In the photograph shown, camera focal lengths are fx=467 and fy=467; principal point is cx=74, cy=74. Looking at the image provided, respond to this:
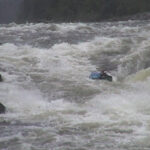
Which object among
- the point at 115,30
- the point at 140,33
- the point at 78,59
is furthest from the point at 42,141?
the point at 115,30

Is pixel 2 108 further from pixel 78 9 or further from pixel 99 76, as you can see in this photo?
pixel 78 9

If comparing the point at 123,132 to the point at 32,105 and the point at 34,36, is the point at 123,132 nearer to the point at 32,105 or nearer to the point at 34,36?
the point at 32,105


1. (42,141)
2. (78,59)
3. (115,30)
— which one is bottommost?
(42,141)

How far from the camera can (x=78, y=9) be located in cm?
3259

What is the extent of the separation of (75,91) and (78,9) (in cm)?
2070

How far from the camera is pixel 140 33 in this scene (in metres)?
19.6

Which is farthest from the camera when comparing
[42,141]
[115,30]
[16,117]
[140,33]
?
[115,30]

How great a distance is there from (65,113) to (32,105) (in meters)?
1.10

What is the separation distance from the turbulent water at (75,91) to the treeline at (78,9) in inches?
387

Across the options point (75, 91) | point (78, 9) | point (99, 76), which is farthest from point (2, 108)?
point (78, 9)

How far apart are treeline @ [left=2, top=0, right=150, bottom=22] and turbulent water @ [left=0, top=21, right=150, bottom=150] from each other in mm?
9825

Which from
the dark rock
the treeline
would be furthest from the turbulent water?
the treeline

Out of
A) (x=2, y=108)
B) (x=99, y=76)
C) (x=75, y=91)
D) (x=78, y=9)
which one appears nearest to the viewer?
(x=2, y=108)

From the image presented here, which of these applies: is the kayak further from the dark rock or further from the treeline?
the treeline
